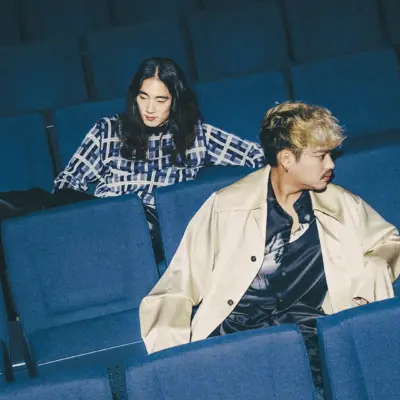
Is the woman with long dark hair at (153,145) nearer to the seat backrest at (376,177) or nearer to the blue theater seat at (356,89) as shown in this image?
the seat backrest at (376,177)

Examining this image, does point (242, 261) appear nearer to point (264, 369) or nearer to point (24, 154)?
point (264, 369)

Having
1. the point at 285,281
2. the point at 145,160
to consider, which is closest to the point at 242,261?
the point at 285,281

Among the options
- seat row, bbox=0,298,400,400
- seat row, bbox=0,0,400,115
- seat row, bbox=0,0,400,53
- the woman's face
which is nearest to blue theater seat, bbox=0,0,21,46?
seat row, bbox=0,0,400,53

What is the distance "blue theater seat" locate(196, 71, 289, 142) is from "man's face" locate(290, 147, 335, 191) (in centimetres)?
42

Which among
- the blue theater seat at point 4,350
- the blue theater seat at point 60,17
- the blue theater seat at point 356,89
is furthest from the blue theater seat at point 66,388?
the blue theater seat at point 60,17

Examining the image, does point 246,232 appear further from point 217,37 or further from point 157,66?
point 217,37

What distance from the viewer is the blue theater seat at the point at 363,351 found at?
0.52m

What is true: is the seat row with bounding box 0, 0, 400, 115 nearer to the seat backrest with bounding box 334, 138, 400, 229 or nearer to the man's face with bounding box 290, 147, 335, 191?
the seat backrest with bounding box 334, 138, 400, 229

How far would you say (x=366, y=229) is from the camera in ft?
2.36

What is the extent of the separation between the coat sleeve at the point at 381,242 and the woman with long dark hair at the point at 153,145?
0.79ft

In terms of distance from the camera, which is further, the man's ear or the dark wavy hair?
the dark wavy hair

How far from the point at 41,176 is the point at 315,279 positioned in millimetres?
557

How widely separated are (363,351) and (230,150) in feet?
1.54

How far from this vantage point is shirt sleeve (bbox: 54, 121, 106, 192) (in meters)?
0.96
